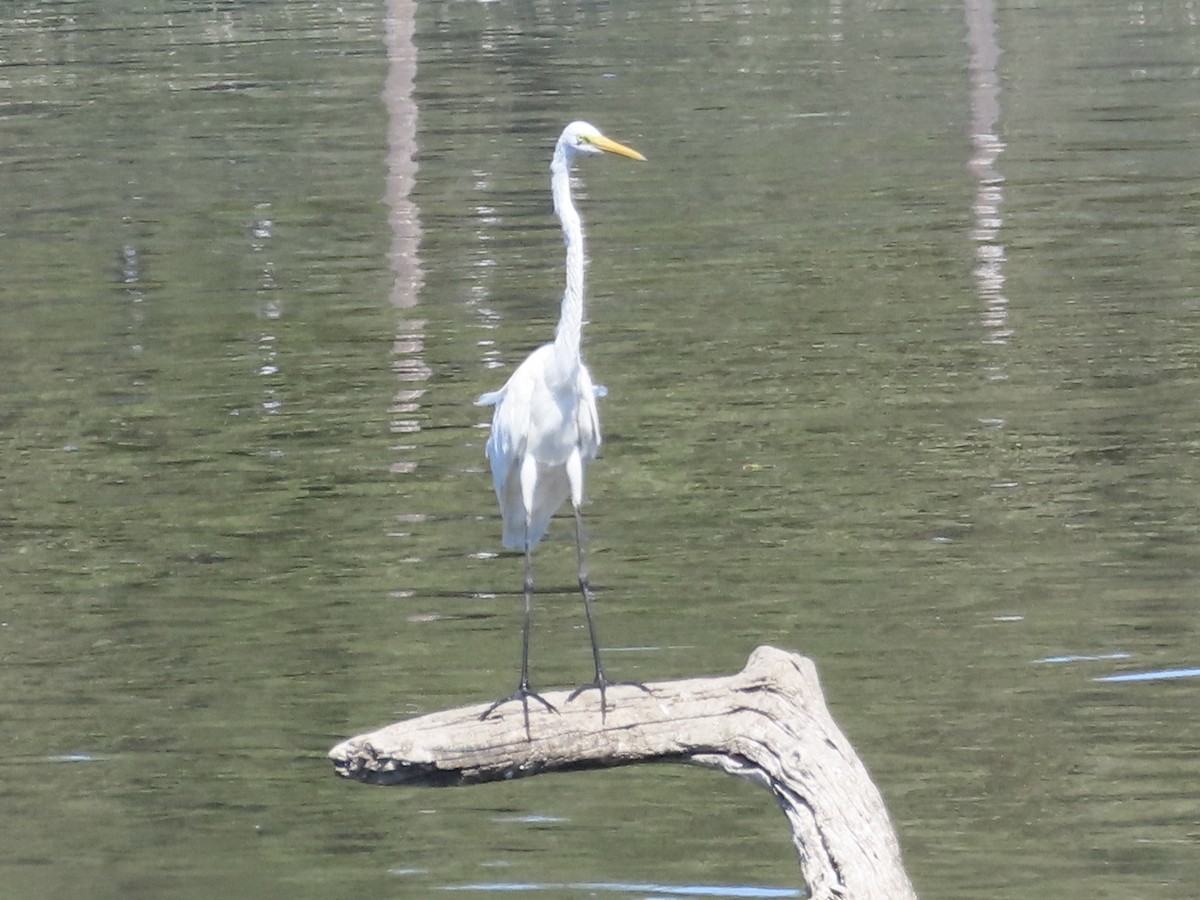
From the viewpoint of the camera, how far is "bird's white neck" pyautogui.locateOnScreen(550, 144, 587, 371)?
7.62 m

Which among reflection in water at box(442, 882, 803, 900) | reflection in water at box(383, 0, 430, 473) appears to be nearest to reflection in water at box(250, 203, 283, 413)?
reflection in water at box(383, 0, 430, 473)

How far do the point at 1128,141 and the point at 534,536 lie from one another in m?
15.0

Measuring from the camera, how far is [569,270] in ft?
25.2

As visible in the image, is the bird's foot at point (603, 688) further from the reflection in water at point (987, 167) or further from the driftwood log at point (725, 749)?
the reflection in water at point (987, 167)

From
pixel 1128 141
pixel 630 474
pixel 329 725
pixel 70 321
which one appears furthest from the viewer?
pixel 1128 141

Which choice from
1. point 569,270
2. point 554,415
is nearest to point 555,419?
point 554,415

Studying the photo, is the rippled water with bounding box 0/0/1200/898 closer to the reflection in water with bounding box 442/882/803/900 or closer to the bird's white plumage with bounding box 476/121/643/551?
the reflection in water with bounding box 442/882/803/900

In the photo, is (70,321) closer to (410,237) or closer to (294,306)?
(294,306)

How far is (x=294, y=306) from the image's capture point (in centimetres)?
1762

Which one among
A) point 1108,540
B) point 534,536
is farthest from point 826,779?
point 1108,540

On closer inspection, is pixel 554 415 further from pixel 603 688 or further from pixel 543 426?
pixel 603 688

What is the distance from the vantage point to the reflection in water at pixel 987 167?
16500 mm

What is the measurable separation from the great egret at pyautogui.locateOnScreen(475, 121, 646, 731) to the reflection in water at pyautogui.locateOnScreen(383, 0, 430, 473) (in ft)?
16.1

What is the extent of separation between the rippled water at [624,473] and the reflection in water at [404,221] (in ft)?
0.27
